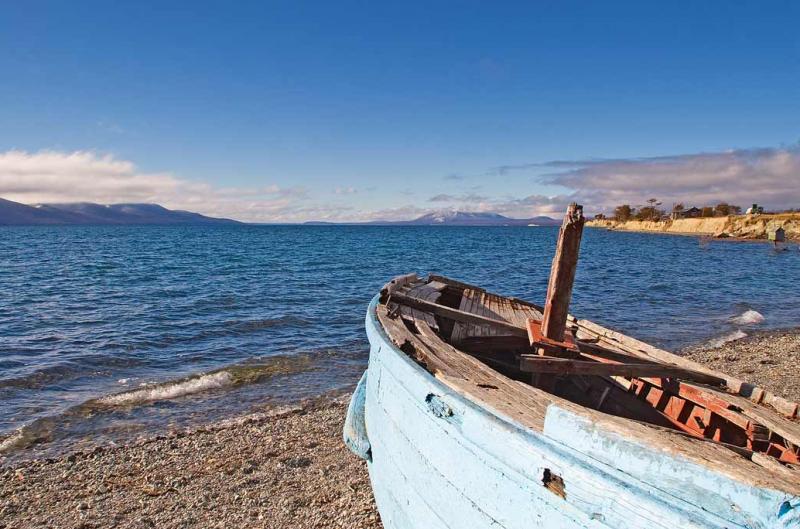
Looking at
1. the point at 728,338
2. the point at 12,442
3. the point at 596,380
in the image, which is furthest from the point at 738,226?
the point at 12,442

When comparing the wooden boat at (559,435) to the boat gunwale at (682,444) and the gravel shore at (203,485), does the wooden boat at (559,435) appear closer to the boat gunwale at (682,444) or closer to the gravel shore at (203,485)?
the boat gunwale at (682,444)

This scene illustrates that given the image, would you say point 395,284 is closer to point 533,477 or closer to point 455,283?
point 455,283

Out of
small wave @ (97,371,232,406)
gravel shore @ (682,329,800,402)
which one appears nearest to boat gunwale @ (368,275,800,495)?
small wave @ (97,371,232,406)

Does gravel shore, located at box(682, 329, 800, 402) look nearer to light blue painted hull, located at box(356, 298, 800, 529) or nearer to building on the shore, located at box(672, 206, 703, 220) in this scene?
light blue painted hull, located at box(356, 298, 800, 529)

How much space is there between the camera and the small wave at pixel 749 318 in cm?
2103

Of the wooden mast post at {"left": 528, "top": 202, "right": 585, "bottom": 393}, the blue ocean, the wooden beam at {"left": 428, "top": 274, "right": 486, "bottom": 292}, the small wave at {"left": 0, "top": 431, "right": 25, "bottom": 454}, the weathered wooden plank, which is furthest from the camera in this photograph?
the wooden beam at {"left": 428, "top": 274, "right": 486, "bottom": 292}

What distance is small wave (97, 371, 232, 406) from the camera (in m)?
11.1

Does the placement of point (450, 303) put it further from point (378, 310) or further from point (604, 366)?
point (604, 366)

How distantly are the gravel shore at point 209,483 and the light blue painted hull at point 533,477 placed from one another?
8.86 ft

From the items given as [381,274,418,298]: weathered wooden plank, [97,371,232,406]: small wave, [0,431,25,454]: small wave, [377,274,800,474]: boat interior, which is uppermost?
[381,274,418,298]: weathered wooden plank

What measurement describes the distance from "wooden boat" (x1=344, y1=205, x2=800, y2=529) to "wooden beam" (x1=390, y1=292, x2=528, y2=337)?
1.0 inches

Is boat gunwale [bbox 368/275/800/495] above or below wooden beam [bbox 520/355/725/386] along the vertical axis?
above

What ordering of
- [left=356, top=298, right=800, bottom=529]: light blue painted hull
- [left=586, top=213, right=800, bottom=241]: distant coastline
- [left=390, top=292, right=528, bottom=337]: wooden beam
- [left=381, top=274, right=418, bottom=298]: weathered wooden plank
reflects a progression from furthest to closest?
[left=586, top=213, right=800, bottom=241]: distant coastline
[left=381, top=274, right=418, bottom=298]: weathered wooden plank
[left=390, top=292, right=528, bottom=337]: wooden beam
[left=356, top=298, right=800, bottom=529]: light blue painted hull

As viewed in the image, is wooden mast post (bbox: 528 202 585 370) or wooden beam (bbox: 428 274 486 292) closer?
wooden mast post (bbox: 528 202 585 370)
